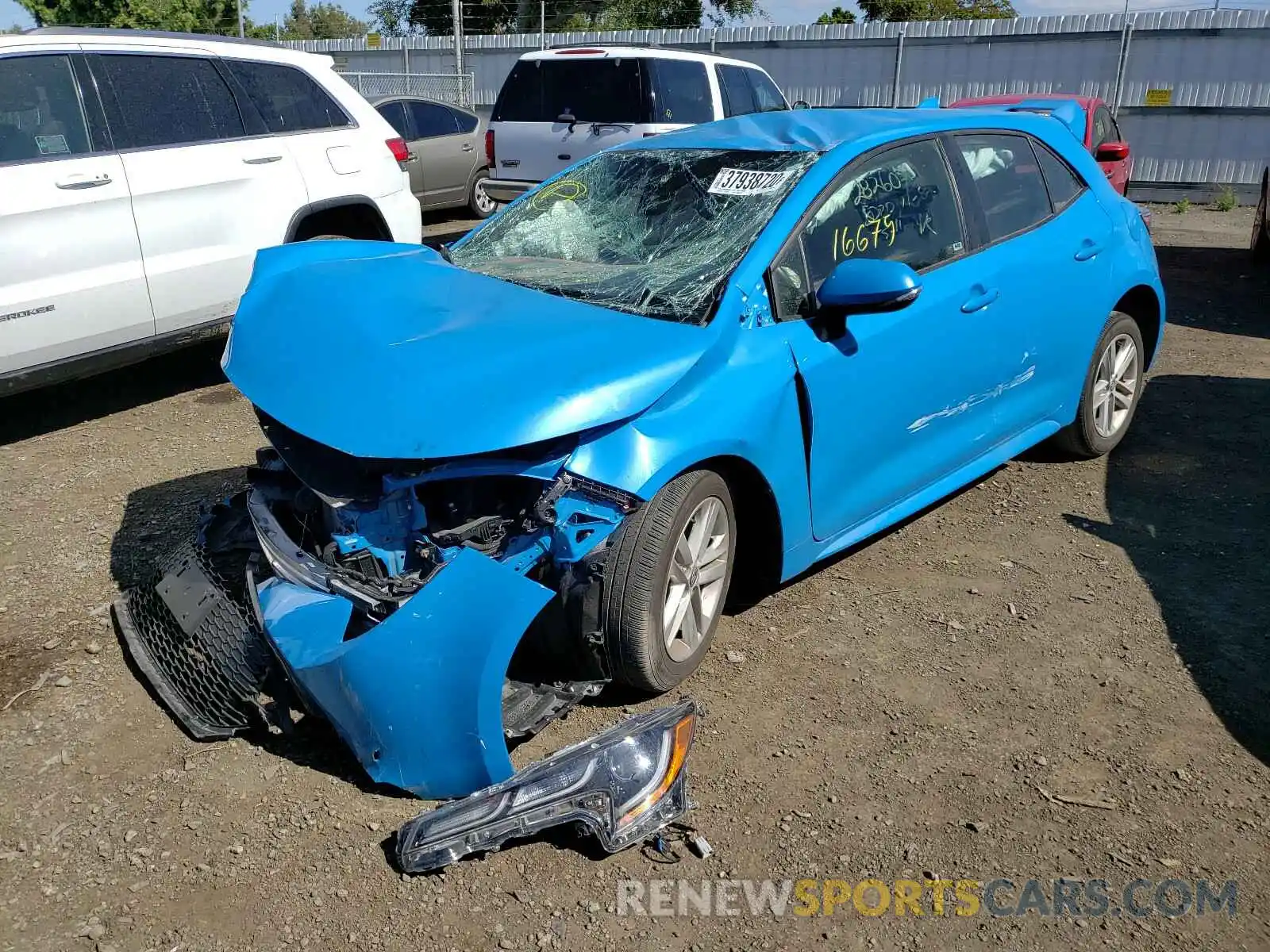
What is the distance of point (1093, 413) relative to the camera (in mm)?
5211

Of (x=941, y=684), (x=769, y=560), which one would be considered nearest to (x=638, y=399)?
(x=769, y=560)

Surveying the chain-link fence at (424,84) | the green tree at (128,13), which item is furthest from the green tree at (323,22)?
the chain-link fence at (424,84)

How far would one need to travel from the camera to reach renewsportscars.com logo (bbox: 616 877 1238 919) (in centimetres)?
266

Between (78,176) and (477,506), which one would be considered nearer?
(477,506)

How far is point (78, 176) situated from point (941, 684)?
4.69 meters

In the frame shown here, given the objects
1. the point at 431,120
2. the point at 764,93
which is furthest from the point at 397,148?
the point at 764,93

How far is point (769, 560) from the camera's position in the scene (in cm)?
367

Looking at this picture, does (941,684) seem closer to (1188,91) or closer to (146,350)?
(146,350)

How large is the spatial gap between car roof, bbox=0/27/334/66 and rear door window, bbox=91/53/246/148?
8 cm

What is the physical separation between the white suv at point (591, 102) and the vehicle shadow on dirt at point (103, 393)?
169 inches

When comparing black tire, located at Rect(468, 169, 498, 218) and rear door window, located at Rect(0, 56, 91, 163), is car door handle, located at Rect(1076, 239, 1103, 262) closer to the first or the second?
rear door window, located at Rect(0, 56, 91, 163)

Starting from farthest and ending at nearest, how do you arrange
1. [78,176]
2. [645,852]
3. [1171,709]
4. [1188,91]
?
[1188,91] < [78,176] < [1171,709] < [645,852]

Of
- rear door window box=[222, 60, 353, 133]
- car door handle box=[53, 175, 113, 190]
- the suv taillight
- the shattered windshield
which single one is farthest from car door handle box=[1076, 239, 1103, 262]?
car door handle box=[53, 175, 113, 190]

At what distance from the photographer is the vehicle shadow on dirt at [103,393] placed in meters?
6.09
